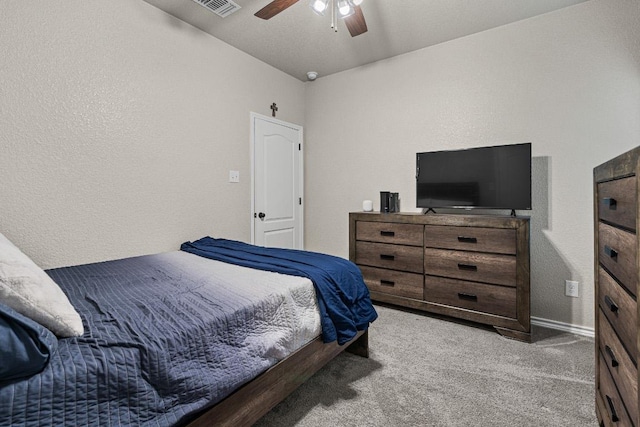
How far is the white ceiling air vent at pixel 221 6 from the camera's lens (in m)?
2.53

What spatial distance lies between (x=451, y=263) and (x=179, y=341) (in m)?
2.32

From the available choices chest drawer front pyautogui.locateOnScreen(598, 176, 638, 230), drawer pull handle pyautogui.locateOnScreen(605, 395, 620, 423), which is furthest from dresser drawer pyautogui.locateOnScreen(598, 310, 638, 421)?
chest drawer front pyautogui.locateOnScreen(598, 176, 638, 230)

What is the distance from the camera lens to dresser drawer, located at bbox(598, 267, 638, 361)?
0.93 m

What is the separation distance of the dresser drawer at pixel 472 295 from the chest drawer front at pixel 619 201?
137 centimetres

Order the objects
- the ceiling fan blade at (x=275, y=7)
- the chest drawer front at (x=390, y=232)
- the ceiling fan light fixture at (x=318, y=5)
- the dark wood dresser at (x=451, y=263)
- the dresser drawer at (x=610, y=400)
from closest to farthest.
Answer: the dresser drawer at (x=610, y=400) → the ceiling fan light fixture at (x=318, y=5) → the ceiling fan blade at (x=275, y=7) → the dark wood dresser at (x=451, y=263) → the chest drawer front at (x=390, y=232)

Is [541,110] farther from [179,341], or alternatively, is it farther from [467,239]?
[179,341]

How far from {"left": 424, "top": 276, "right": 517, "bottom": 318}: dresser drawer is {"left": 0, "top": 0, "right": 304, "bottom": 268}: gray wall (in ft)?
6.78

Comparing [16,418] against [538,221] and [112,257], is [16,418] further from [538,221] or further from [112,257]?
[538,221]

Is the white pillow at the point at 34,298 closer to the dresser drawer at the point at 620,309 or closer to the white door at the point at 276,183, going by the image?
the dresser drawer at the point at 620,309

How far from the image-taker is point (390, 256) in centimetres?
311

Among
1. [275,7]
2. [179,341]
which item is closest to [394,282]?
[179,341]

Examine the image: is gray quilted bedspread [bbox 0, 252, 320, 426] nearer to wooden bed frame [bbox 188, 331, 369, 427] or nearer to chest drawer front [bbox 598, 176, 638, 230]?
wooden bed frame [bbox 188, 331, 369, 427]

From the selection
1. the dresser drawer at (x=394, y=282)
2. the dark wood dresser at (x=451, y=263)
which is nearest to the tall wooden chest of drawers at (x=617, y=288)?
the dark wood dresser at (x=451, y=263)

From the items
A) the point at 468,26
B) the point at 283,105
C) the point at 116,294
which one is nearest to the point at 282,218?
the point at 283,105
